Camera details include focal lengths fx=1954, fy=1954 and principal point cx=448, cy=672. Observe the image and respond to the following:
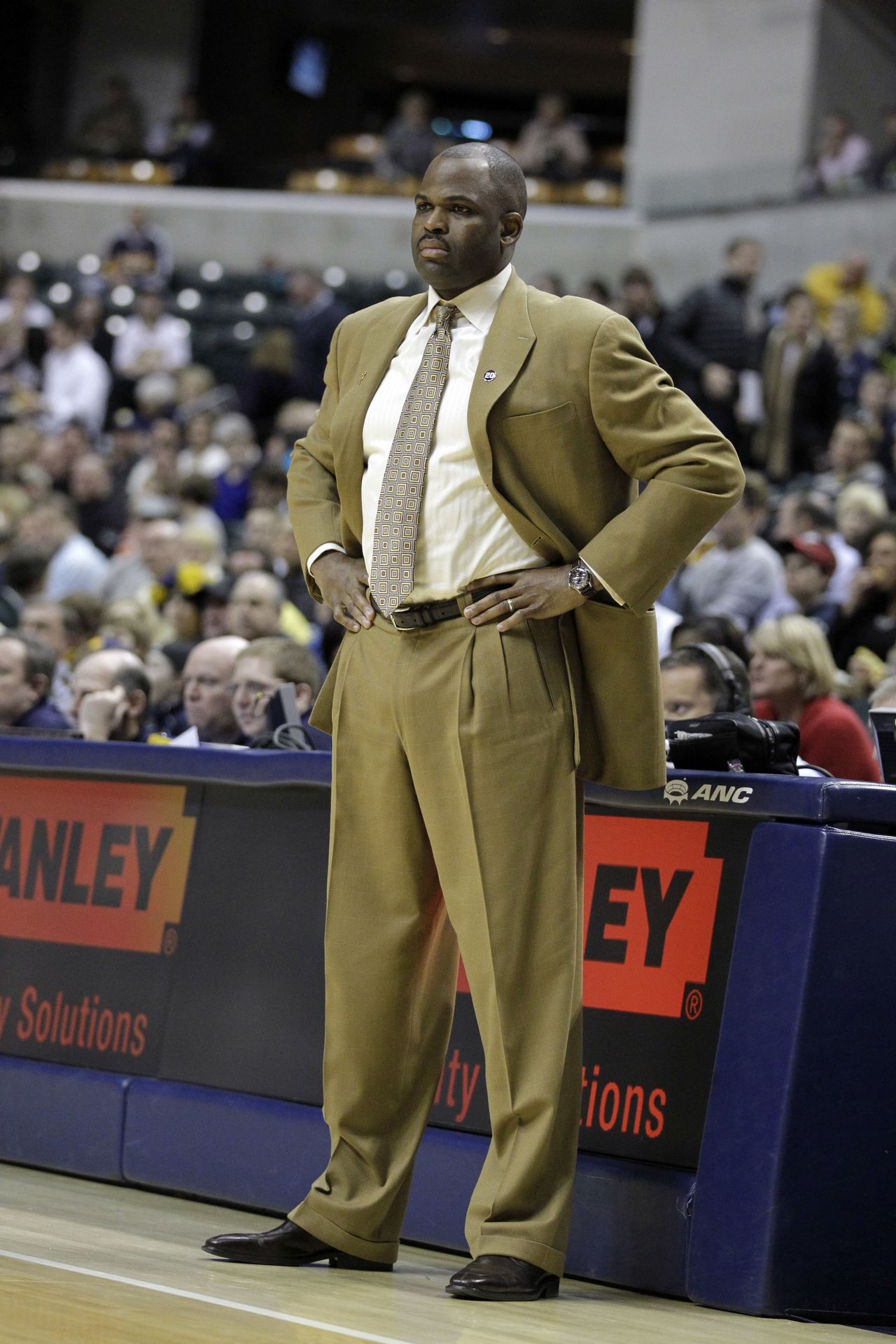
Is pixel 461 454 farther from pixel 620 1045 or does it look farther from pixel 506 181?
pixel 620 1045

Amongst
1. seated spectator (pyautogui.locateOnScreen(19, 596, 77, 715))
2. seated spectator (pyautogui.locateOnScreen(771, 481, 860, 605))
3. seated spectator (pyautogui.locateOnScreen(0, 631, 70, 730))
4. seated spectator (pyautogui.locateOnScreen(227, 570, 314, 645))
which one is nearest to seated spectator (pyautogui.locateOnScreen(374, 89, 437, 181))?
seated spectator (pyautogui.locateOnScreen(771, 481, 860, 605))

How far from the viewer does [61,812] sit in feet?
15.9

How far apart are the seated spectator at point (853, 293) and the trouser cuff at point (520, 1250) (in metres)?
11.5

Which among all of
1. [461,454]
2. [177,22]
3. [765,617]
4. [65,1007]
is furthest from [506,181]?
[177,22]

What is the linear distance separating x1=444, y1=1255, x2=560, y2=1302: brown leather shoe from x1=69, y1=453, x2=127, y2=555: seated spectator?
31.7 ft

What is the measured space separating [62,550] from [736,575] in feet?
13.0

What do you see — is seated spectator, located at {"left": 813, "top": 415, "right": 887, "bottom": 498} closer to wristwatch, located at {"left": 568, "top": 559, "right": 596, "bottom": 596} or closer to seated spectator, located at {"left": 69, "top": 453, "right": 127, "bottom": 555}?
seated spectator, located at {"left": 69, "top": 453, "right": 127, "bottom": 555}

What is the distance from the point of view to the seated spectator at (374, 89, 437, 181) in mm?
21547

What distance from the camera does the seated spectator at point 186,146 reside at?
22812mm

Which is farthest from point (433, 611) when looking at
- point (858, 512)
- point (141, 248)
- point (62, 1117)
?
point (141, 248)

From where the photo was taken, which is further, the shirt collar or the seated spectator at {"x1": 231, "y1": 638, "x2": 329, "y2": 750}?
the seated spectator at {"x1": 231, "y1": 638, "x2": 329, "y2": 750}

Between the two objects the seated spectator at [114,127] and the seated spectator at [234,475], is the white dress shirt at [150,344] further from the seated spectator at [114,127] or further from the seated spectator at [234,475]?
the seated spectator at [114,127]

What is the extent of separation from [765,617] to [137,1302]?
6.10 metres

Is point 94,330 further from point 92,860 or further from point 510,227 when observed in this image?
point 510,227
